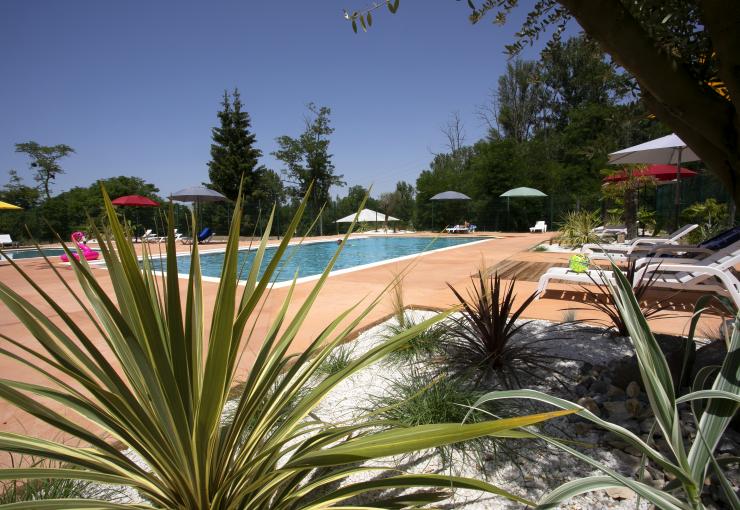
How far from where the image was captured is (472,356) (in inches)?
99.2

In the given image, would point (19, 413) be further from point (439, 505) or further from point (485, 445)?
point (485, 445)

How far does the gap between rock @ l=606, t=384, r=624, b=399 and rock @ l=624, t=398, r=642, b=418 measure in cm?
18

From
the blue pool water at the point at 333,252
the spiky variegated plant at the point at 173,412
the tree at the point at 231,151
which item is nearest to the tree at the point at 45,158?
the tree at the point at 231,151

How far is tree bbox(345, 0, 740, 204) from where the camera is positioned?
137 centimetres

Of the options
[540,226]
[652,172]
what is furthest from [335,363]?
[540,226]

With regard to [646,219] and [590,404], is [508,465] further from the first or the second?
[646,219]

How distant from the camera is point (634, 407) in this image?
193cm

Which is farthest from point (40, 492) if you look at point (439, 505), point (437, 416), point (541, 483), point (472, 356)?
point (472, 356)

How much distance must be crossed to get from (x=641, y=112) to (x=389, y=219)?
20960 mm

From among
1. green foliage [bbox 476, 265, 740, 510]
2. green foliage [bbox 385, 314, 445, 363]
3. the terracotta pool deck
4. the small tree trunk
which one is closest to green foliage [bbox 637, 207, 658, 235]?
the small tree trunk

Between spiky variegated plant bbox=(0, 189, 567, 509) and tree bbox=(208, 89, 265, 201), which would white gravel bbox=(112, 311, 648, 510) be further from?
tree bbox=(208, 89, 265, 201)

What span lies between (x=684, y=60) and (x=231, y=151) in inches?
1146

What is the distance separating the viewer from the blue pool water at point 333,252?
10.1 metres

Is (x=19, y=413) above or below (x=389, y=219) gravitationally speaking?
below
